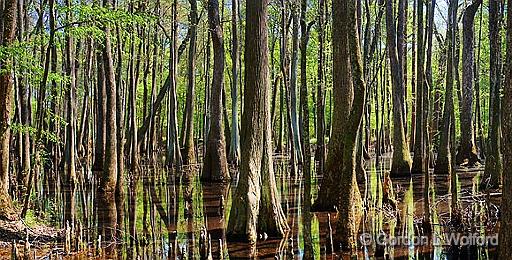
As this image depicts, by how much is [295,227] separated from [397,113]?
956 centimetres

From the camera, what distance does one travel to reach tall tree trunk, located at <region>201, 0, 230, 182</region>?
1759 cm

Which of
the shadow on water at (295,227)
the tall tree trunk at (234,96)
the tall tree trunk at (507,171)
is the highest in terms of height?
the tall tree trunk at (234,96)

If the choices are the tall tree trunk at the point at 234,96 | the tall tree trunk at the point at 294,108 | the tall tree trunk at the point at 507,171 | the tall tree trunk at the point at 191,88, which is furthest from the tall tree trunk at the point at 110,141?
the tall tree trunk at the point at 507,171

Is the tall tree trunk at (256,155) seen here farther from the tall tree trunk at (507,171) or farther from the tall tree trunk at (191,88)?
the tall tree trunk at (191,88)

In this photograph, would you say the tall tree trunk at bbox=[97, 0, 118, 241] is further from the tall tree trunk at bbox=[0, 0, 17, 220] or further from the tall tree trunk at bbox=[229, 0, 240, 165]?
the tall tree trunk at bbox=[229, 0, 240, 165]

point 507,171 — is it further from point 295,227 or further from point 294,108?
point 294,108

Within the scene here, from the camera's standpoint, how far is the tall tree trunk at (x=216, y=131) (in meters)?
17.6

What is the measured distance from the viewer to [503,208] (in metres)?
4.95

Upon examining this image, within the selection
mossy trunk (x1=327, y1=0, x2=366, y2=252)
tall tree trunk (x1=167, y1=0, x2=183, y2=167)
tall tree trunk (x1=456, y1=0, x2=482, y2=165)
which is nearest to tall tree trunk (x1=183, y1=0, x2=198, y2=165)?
tall tree trunk (x1=167, y1=0, x2=183, y2=167)

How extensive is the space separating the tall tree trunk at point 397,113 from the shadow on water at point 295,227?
7.43ft

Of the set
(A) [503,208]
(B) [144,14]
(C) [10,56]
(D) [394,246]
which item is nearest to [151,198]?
(B) [144,14]

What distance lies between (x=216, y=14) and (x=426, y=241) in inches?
470

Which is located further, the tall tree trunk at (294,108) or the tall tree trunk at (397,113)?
the tall tree trunk at (294,108)

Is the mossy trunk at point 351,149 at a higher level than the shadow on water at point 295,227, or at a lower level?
higher
